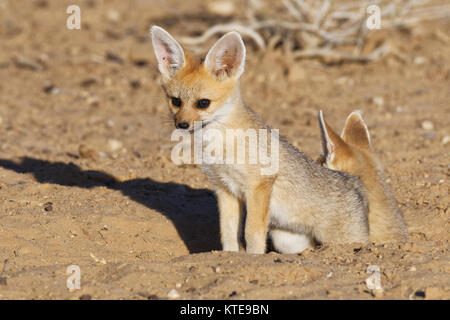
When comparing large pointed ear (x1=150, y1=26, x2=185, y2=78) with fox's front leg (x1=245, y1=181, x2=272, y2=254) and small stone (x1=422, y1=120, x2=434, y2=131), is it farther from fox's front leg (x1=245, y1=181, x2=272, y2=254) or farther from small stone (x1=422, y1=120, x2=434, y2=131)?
small stone (x1=422, y1=120, x2=434, y2=131)

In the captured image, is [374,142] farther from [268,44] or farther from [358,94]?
[268,44]

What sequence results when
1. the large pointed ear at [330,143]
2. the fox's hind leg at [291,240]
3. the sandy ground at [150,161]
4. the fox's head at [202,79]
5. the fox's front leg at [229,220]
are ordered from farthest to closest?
the fox's hind leg at [291,240]
the large pointed ear at [330,143]
the fox's front leg at [229,220]
the fox's head at [202,79]
the sandy ground at [150,161]

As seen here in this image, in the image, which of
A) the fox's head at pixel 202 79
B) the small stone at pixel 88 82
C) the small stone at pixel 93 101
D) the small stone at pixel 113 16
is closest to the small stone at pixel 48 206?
the fox's head at pixel 202 79

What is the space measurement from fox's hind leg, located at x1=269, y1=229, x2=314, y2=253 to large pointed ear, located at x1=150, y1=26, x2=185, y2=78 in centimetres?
176

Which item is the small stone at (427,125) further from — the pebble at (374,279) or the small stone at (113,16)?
the small stone at (113,16)

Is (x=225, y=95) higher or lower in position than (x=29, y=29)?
lower

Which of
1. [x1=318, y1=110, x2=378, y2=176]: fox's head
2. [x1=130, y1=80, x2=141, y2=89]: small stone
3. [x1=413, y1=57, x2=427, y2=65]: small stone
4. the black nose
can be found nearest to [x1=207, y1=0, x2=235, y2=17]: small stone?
[x1=130, y1=80, x2=141, y2=89]: small stone

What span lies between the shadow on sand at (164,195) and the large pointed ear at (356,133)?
5.21 ft

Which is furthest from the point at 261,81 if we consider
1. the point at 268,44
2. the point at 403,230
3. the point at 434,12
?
the point at 403,230

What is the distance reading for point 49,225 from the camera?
569cm

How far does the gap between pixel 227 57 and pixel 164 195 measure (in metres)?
2.15

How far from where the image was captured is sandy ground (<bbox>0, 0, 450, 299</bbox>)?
4590 mm

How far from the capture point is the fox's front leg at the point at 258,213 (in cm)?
524

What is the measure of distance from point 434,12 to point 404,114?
3.96 m
